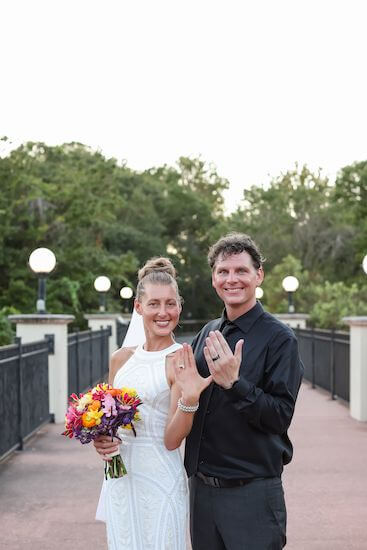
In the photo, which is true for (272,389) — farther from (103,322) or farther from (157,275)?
(103,322)

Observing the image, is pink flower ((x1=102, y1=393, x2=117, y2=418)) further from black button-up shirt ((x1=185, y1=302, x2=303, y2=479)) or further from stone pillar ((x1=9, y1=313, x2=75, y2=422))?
stone pillar ((x1=9, y1=313, x2=75, y2=422))

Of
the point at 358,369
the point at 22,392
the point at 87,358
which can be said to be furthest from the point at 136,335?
the point at 87,358

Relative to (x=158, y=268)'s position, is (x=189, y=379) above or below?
below

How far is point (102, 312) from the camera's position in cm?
2506

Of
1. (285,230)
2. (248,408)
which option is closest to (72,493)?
(248,408)

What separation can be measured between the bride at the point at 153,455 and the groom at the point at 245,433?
0.17m

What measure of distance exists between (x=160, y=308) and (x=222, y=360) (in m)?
0.72

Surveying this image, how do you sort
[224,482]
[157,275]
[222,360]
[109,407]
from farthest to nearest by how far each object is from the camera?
[157,275] → [109,407] → [224,482] → [222,360]

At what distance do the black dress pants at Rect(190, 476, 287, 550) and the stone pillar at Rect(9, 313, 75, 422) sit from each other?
946cm

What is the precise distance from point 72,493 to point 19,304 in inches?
767

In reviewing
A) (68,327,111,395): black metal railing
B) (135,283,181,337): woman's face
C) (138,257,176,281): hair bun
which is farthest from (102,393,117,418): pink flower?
(68,327,111,395): black metal railing

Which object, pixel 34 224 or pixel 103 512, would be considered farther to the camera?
pixel 34 224

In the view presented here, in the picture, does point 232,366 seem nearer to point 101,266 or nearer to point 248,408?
point 248,408

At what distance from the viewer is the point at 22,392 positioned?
1016cm
